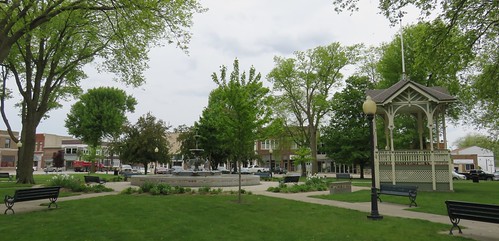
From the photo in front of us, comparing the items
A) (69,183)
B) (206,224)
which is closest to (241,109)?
(206,224)

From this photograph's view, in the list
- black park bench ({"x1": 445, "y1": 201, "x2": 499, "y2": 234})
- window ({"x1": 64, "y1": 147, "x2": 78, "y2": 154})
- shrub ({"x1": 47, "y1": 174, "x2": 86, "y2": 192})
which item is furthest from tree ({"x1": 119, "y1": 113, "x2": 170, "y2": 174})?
window ({"x1": 64, "y1": 147, "x2": 78, "y2": 154})

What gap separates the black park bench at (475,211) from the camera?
8445 mm

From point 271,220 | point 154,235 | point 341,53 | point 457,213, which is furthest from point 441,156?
point 341,53

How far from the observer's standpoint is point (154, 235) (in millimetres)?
8516

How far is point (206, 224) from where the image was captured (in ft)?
32.8

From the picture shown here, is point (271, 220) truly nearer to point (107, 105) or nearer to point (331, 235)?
point (331, 235)

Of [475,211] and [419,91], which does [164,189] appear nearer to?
[475,211]

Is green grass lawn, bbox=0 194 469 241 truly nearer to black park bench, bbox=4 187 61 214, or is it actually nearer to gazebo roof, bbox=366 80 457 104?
black park bench, bbox=4 187 61 214

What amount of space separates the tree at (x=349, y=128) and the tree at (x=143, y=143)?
2028cm

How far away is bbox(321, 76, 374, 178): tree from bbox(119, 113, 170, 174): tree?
20.3 m

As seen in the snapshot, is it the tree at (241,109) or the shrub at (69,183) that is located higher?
the tree at (241,109)

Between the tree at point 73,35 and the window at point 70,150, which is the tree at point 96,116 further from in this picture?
the window at point 70,150

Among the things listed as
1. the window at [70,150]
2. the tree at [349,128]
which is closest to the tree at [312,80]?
the tree at [349,128]

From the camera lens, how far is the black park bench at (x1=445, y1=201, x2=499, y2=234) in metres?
8.45
